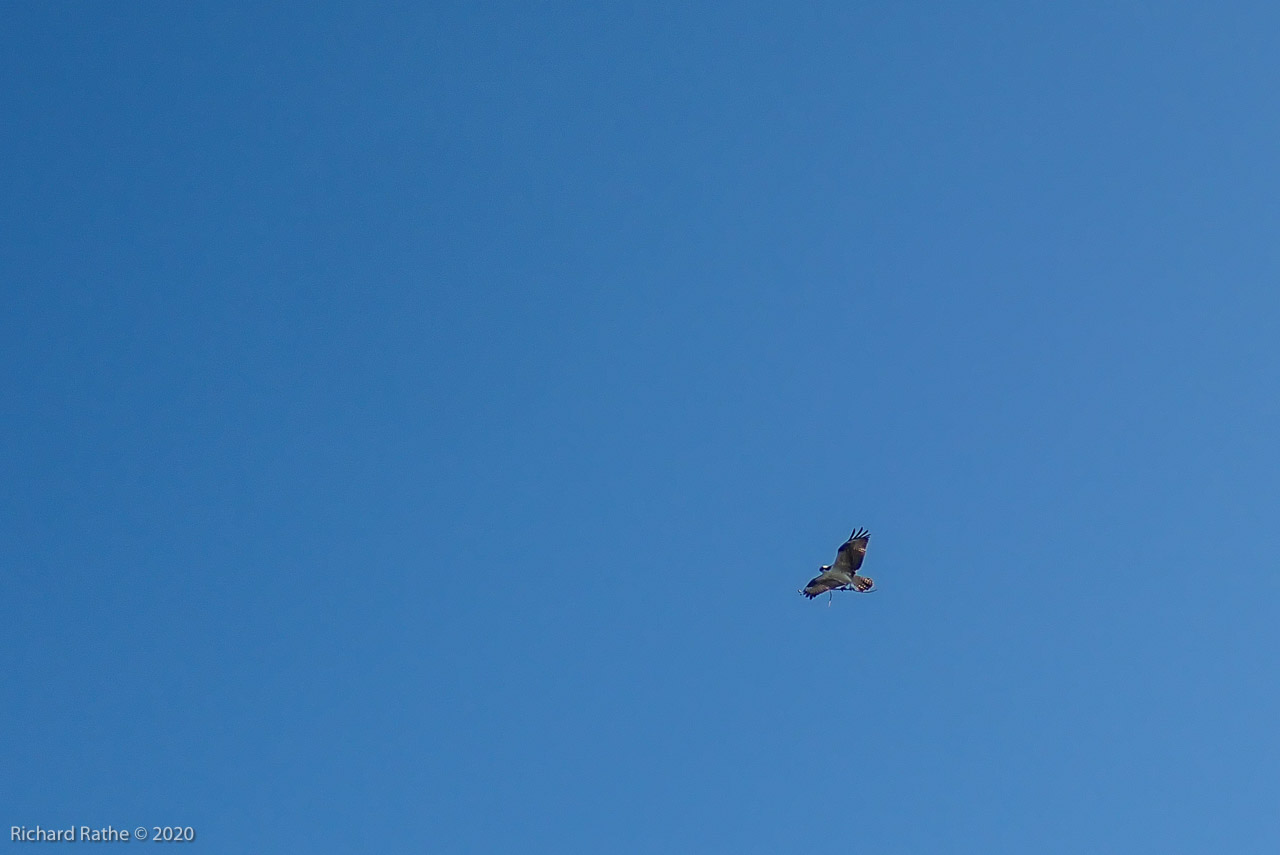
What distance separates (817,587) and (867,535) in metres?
3.70

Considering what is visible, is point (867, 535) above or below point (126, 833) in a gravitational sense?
above

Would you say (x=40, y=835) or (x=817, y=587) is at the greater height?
(x=817, y=587)

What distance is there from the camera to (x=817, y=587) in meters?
53.0

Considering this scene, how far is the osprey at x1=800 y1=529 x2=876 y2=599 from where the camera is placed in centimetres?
5181

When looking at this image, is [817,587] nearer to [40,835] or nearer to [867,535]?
[867,535]

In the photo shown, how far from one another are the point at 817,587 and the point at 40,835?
1709 inches

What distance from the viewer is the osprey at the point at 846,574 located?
51.8 metres

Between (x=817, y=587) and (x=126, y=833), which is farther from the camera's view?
(x=126, y=833)

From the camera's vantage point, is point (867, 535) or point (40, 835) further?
point (40, 835)

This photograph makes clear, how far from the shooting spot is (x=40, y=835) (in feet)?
186

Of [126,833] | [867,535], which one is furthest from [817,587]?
[126,833]

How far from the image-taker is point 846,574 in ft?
172

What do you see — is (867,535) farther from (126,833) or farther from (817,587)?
(126,833)

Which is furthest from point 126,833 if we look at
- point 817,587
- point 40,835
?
point 817,587
